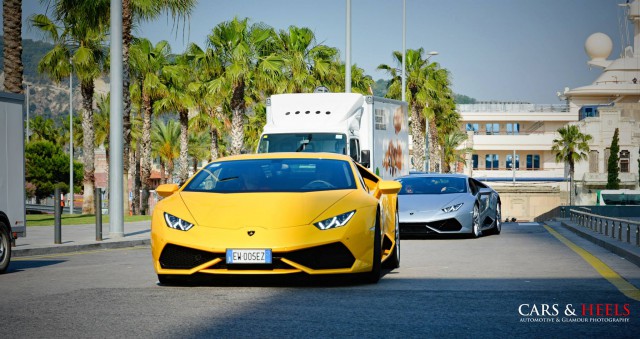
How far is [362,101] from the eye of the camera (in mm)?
24312

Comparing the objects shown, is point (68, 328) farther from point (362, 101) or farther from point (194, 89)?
point (194, 89)

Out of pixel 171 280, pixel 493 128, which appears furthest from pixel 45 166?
pixel 171 280

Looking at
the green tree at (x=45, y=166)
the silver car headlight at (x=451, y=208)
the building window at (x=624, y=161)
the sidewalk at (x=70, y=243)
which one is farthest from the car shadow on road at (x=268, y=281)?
the building window at (x=624, y=161)

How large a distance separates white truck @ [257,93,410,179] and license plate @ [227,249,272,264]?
12.7 meters

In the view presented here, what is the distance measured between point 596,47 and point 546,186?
46.6 m

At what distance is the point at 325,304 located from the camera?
850cm

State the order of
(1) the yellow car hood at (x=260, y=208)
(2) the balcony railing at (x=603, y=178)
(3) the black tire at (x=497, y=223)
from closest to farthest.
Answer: (1) the yellow car hood at (x=260, y=208) → (3) the black tire at (x=497, y=223) → (2) the balcony railing at (x=603, y=178)

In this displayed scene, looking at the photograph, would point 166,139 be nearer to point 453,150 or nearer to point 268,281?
point 453,150

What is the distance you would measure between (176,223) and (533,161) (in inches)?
4359

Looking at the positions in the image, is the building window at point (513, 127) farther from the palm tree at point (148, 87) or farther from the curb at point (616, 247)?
the curb at point (616, 247)

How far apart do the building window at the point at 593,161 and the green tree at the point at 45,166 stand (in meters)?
57.1

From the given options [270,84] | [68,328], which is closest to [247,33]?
[270,84]

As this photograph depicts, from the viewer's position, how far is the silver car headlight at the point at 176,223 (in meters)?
9.75

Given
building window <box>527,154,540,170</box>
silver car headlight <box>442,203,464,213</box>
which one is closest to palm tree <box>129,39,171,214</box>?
silver car headlight <box>442,203,464,213</box>
